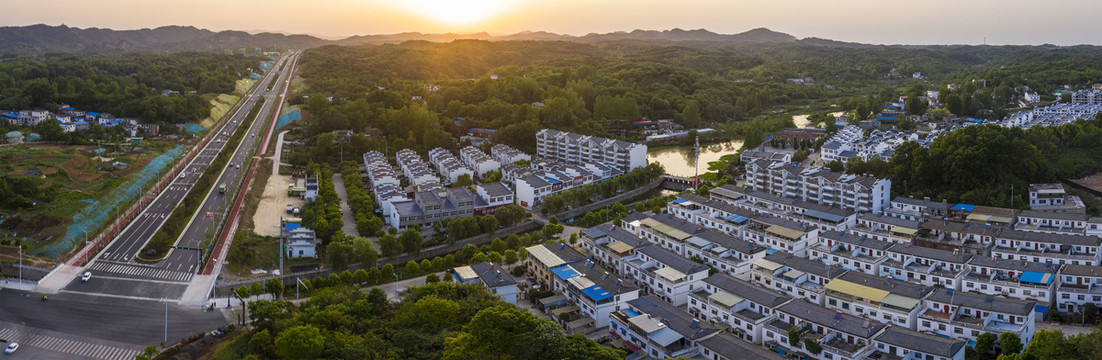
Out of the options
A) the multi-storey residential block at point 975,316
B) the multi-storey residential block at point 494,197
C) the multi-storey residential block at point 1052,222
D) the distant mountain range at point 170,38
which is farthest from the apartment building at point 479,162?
the distant mountain range at point 170,38

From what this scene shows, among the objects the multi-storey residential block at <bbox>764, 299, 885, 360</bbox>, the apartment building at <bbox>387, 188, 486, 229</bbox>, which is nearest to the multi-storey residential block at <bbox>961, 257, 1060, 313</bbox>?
the multi-storey residential block at <bbox>764, 299, 885, 360</bbox>

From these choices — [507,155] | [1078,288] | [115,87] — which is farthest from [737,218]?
[115,87]

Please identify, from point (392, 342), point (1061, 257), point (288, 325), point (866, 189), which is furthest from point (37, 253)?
point (1061, 257)

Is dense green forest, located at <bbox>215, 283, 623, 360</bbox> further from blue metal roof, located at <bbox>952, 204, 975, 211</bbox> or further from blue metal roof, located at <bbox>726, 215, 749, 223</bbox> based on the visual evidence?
blue metal roof, located at <bbox>952, 204, 975, 211</bbox>

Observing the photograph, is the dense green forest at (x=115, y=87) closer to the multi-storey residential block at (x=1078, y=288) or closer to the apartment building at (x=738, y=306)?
the apartment building at (x=738, y=306)

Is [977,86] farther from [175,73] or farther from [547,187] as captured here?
[175,73]

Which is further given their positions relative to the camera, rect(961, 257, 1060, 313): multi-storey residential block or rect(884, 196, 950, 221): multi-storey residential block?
rect(884, 196, 950, 221): multi-storey residential block
